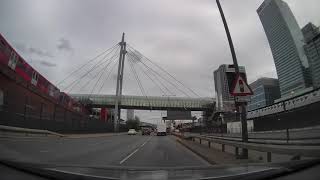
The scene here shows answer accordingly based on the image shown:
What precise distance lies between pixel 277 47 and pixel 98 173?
33.6 feet

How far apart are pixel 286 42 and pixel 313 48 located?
8.55ft

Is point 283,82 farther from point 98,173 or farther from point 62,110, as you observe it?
point 62,110

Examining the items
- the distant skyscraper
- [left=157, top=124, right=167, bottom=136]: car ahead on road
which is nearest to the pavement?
the distant skyscraper

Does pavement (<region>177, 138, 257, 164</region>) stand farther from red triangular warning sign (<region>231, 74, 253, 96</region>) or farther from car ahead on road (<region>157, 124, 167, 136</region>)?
car ahead on road (<region>157, 124, 167, 136</region>)

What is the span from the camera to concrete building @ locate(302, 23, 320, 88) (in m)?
8.83


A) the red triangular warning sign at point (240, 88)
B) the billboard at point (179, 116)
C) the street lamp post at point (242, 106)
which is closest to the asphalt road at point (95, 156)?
the street lamp post at point (242, 106)

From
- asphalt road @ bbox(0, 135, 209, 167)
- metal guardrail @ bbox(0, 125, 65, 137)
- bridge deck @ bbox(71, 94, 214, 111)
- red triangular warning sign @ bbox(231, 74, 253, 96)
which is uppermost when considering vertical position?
bridge deck @ bbox(71, 94, 214, 111)

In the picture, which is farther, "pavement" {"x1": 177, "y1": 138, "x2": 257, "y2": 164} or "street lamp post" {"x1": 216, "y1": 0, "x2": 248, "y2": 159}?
"street lamp post" {"x1": 216, "y1": 0, "x2": 248, "y2": 159}

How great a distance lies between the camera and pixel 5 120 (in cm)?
2525

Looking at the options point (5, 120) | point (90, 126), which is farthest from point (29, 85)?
point (90, 126)

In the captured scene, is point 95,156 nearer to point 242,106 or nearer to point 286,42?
point 242,106

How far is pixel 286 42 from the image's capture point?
12.2 metres

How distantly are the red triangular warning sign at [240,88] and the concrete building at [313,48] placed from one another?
91.4 inches

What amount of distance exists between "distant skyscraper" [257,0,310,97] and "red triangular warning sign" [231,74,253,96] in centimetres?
149
